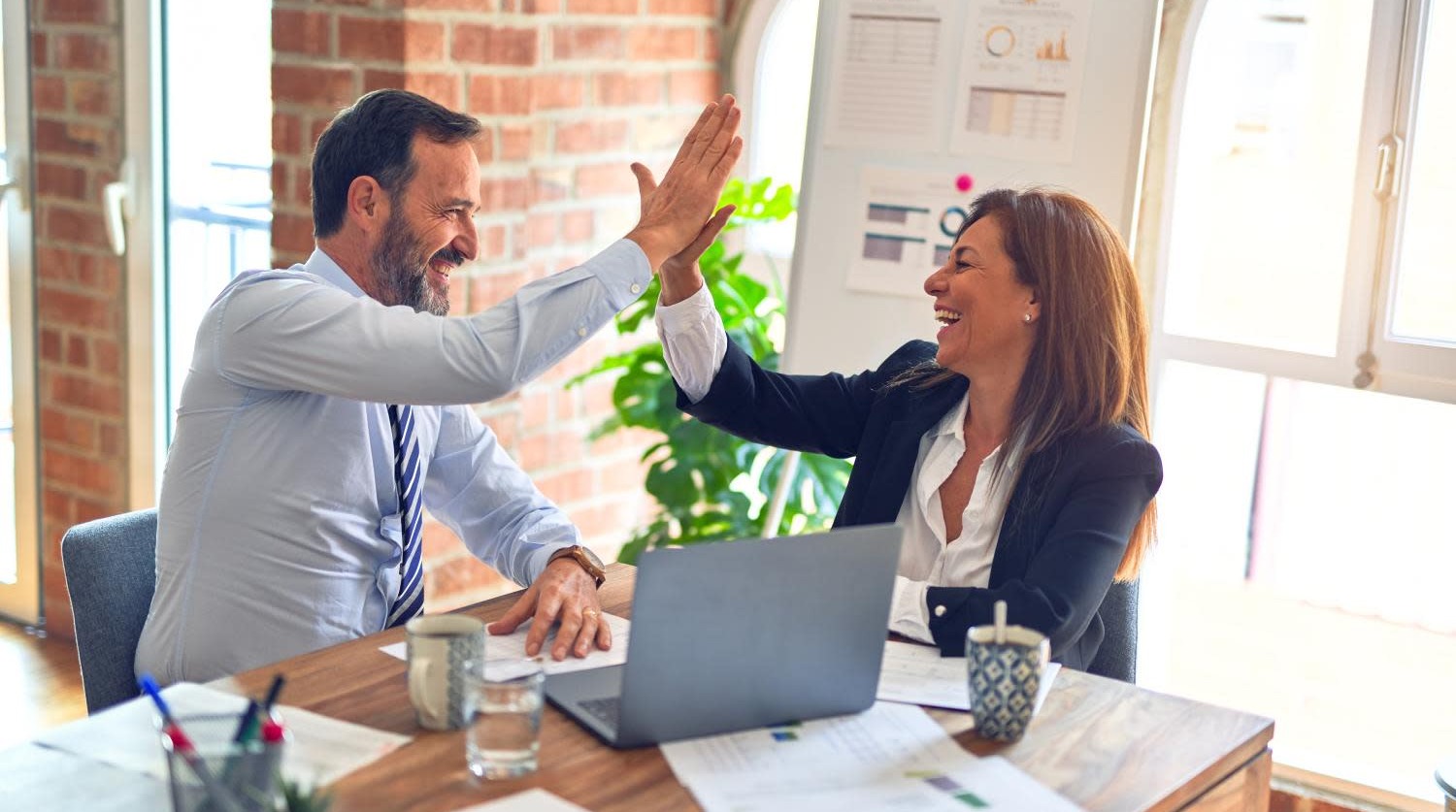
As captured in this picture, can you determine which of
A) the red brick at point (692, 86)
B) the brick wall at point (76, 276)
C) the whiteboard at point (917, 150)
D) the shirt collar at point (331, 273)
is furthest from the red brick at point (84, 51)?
the shirt collar at point (331, 273)

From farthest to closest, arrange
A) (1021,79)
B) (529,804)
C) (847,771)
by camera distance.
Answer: (1021,79), (847,771), (529,804)

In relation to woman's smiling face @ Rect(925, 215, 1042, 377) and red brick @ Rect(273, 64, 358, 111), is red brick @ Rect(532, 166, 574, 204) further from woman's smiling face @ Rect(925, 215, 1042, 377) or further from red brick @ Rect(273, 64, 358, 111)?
woman's smiling face @ Rect(925, 215, 1042, 377)

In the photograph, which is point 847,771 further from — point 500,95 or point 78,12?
point 78,12

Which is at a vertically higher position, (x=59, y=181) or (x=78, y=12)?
(x=78, y=12)

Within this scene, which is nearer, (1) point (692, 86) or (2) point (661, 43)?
(2) point (661, 43)

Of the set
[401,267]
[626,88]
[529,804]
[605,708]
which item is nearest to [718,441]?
[626,88]

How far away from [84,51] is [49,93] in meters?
0.15

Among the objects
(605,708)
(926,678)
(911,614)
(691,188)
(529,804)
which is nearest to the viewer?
(529,804)

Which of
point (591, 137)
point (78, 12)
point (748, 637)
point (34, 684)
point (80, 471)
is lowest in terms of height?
point (34, 684)

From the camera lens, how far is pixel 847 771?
1.41m

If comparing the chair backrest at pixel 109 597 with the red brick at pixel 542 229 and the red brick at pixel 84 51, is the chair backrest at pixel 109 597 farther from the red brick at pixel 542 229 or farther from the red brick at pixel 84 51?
the red brick at pixel 84 51

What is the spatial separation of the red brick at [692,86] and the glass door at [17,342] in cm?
148

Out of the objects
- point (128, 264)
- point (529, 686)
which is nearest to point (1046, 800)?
point (529, 686)

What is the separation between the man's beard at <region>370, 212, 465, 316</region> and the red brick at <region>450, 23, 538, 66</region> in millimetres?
1059
